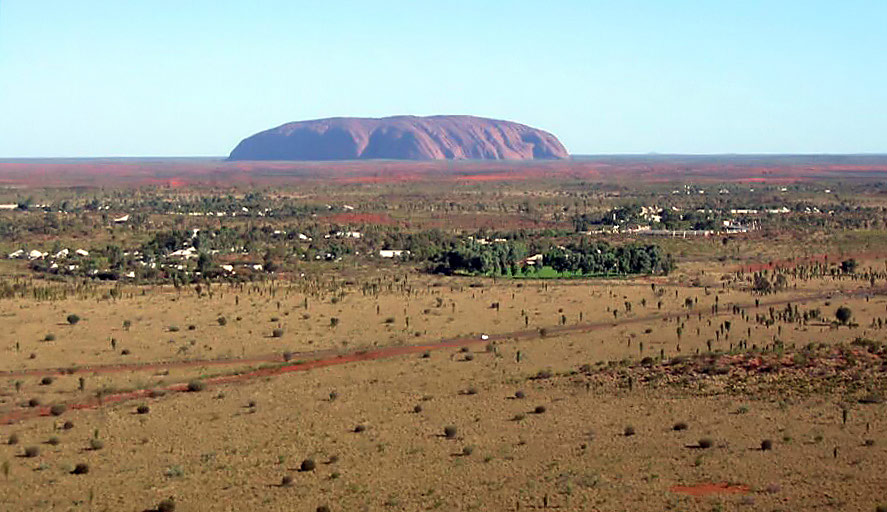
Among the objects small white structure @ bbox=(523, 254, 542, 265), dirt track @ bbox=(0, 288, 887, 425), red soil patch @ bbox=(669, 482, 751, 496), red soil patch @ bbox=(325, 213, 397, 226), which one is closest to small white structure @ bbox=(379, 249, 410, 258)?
small white structure @ bbox=(523, 254, 542, 265)

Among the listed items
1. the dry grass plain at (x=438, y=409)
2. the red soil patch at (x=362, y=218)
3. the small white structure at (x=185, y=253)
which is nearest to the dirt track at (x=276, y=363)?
the dry grass plain at (x=438, y=409)

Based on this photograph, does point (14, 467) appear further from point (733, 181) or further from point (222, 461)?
point (733, 181)

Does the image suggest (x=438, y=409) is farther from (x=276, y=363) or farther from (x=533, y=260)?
(x=533, y=260)

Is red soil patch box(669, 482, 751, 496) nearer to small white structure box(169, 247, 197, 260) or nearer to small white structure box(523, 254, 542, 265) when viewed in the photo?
small white structure box(523, 254, 542, 265)

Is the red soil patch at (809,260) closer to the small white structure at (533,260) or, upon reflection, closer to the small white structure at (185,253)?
the small white structure at (533,260)

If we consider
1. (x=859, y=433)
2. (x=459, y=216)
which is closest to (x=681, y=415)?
(x=859, y=433)
